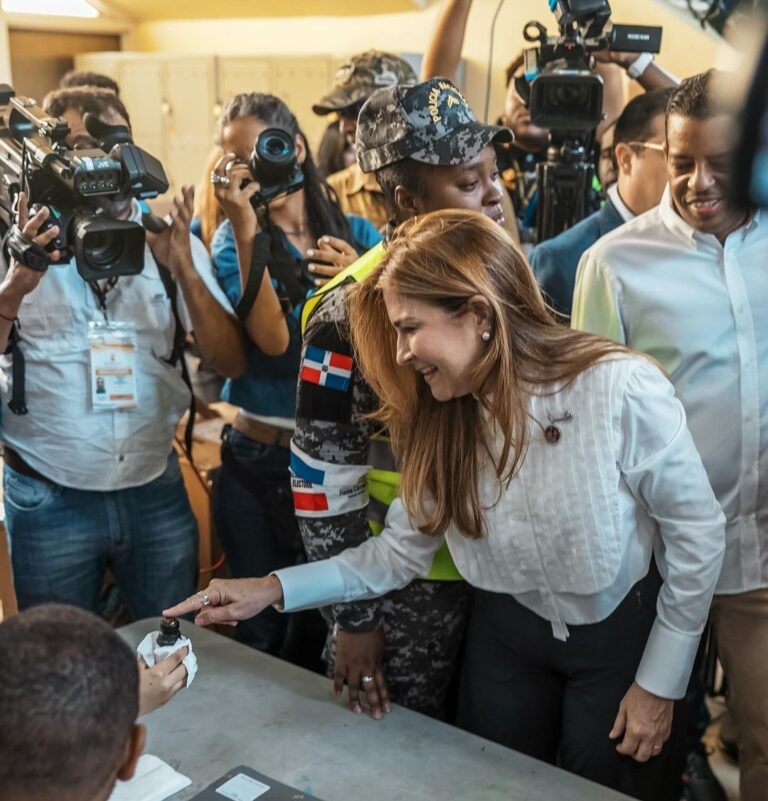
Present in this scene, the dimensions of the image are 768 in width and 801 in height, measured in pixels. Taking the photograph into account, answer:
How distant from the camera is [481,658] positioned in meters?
1.53

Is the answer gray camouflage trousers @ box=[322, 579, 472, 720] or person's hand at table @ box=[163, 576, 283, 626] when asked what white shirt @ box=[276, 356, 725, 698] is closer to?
gray camouflage trousers @ box=[322, 579, 472, 720]

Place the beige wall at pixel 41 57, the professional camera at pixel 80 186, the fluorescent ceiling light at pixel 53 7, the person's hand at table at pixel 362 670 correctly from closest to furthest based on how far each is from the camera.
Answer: the person's hand at table at pixel 362 670
the professional camera at pixel 80 186
the fluorescent ceiling light at pixel 53 7
the beige wall at pixel 41 57

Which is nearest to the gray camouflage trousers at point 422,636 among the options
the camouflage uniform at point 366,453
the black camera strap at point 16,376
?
the camouflage uniform at point 366,453

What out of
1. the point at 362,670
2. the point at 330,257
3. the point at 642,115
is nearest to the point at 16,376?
the point at 330,257

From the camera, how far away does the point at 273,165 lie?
6.49ft

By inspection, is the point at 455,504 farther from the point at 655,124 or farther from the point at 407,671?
the point at 655,124

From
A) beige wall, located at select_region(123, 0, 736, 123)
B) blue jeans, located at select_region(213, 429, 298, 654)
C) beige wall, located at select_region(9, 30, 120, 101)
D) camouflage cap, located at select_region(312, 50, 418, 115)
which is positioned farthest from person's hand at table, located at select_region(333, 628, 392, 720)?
beige wall, located at select_region(9, 30, 120, 101)

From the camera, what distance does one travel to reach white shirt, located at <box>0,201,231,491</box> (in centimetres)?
190

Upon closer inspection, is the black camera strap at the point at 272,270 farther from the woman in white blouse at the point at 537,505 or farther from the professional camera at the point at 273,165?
the woman in white blouse at the point at 537,505

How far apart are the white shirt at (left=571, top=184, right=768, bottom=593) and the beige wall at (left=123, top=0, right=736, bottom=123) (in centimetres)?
251

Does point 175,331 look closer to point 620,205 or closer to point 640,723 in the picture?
point 620,205

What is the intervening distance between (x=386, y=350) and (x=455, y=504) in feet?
0.79

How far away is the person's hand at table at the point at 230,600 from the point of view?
4.66 feet

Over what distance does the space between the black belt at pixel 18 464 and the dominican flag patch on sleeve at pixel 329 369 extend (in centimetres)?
→ 66
